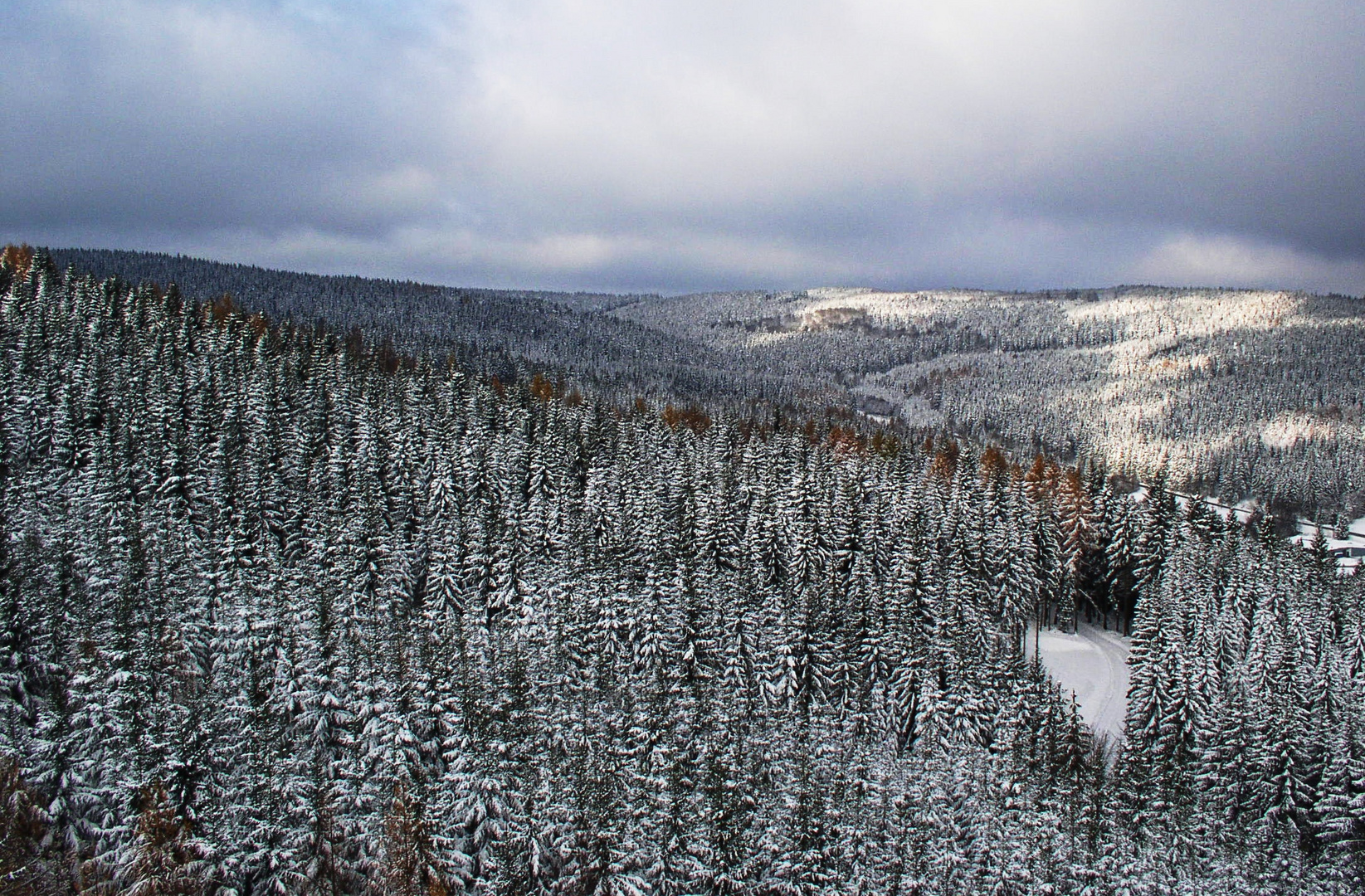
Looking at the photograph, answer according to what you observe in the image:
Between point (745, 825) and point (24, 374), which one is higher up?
point (24, 374)

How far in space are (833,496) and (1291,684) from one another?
34.5 meters

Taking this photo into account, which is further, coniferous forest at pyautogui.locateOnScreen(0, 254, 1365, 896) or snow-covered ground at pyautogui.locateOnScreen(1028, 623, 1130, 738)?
snow-covered ground at pyautogui.locateOnScreen(1028, 623, 1130, 738)

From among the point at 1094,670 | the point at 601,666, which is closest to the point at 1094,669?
the point at 1094,670

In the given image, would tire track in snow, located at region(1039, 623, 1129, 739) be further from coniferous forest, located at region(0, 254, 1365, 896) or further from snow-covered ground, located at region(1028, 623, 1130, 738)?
coniferous forest, located at region(0, 254, 1365, 896)

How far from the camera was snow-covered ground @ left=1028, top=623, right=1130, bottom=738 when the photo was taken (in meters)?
50.0

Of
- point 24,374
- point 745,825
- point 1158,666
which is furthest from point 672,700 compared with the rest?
point 24,374

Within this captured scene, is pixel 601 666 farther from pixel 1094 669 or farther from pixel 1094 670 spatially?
pixel 1094 669

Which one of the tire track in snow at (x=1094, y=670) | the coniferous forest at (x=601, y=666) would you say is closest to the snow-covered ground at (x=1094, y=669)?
the tire track in snow at (x=1094, y=670)

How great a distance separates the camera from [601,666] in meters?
41.5

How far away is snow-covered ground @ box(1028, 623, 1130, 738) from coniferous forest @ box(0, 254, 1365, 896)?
12.0 ft

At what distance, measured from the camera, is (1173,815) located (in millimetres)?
31812

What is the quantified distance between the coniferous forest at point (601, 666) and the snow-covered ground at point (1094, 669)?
12.0ft

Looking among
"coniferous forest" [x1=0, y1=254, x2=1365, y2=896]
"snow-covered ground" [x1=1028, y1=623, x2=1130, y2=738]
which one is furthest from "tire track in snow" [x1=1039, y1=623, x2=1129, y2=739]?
"coniferous forest" [x1=0, y1=254, x2=1365, y2=896]

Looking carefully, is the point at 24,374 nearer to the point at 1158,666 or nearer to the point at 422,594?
the point at 422,594
